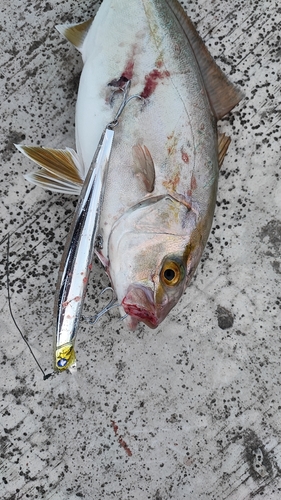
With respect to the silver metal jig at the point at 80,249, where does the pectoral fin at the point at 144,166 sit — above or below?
above

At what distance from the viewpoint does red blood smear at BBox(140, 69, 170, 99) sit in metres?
1.96

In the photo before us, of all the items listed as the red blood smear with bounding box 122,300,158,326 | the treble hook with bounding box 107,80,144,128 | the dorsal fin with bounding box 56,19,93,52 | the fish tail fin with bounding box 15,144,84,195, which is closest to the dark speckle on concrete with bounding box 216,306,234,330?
the red blood smear with bounding box 122,300,158,326

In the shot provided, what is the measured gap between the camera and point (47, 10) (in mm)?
2355

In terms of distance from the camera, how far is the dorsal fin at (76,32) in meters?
2.18

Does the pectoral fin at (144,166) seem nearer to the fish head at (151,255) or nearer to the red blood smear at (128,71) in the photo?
the fish head at (151,255)

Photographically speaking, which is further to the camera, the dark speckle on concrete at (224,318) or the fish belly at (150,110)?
the dark speckle on concrete at (224,318)

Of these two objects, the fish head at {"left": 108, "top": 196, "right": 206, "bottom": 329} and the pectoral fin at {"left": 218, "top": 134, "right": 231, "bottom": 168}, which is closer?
the fish head at {"left": 108, "top": 196, "right": 206, "bottom": 329}

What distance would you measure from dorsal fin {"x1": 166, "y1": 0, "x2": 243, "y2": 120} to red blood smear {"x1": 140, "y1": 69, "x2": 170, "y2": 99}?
249 mm

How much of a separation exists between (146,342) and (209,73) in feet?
4.33

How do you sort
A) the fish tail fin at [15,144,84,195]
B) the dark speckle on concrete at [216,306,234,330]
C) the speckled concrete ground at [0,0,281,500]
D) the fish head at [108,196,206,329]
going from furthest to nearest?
the dark speckle on concrete at [216,306,234,330]
the speckled concrete ground at [0,0,281,500]
the fish tail fin at [15,144,84,195]
the fish head at [108,196,206,329]

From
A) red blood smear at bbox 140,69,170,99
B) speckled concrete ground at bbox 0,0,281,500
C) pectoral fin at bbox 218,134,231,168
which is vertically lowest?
speckled concrete ground at bbox 0,0,281,500

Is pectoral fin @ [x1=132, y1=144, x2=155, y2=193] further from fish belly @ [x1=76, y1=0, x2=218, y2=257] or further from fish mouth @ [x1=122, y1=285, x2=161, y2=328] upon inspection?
fish mouth @ [x1=122, y1=285, x2=161, y2=328]

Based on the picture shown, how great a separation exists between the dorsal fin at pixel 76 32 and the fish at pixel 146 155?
0.28ft

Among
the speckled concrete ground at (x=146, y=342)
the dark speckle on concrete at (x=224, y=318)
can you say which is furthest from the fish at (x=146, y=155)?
the dark speckle on concrete at (x=224, y=318)
